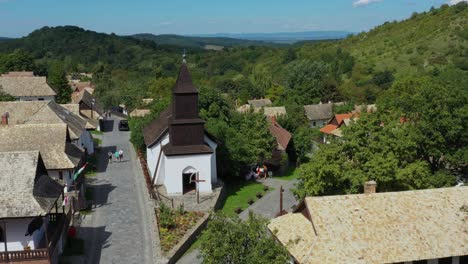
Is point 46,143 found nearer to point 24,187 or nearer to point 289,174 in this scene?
point 24,187

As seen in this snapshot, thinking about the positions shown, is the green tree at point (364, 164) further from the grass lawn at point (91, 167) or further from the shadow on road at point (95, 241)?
the grass lawn at point (91, 167)

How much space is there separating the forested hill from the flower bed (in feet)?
306

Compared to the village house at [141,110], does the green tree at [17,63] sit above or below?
above

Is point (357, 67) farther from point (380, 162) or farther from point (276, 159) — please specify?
point (380, 162)

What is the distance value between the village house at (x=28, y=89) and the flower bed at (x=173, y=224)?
5137cm

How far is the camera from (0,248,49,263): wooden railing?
2762cm

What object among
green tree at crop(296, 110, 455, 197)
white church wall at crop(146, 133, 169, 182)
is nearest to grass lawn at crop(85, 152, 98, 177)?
white church wall at crop(146, 133, 169, 182)

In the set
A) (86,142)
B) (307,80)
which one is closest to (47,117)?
(86,142)

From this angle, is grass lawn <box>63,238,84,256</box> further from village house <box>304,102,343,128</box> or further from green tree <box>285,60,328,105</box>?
green tree <box>285,60,328,105</box>

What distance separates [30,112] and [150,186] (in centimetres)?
1954

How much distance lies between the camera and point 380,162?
35.9 m

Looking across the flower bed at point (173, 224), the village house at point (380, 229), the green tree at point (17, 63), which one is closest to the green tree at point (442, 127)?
the village house at point (380, 229)

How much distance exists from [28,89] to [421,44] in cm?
9828

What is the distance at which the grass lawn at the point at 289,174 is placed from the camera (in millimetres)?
58181
